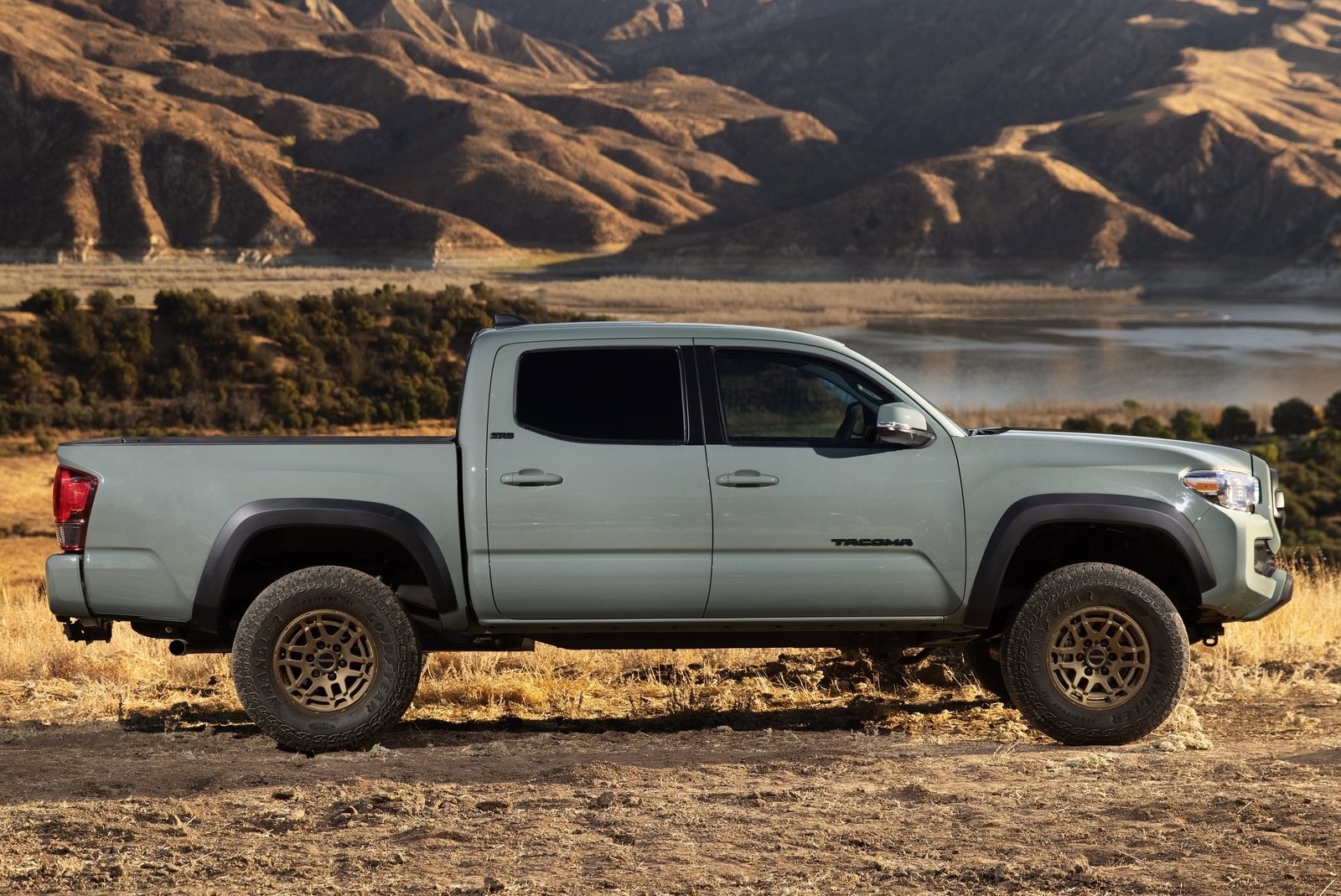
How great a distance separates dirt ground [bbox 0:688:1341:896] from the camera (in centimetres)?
477

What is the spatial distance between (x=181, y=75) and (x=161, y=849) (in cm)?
20051

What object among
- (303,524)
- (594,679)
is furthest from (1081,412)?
(303,524)

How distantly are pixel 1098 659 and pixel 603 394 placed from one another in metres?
2.53

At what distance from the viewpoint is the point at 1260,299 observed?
11825cm

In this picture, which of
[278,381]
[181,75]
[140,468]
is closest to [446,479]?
[140,468]

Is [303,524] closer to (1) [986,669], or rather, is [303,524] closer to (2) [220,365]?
(1) [986,669]

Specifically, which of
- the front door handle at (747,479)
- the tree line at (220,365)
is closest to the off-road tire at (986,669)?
the front door handle at (747,479)

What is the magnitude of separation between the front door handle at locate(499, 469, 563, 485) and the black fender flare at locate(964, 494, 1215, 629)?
1.90 metres

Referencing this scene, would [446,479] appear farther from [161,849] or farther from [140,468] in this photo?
[161,849]

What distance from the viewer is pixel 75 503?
6.48 meters

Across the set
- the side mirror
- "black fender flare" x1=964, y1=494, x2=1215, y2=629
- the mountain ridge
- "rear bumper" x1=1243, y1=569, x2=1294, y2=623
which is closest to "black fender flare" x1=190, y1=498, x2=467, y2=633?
the side mirror

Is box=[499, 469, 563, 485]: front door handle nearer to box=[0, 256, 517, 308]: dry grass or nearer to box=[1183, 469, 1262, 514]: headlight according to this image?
box=[1183, 469, 1262, 514]: headlight

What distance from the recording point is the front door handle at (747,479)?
641 centimetres

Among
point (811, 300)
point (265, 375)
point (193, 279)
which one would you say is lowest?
point (265, 375)
